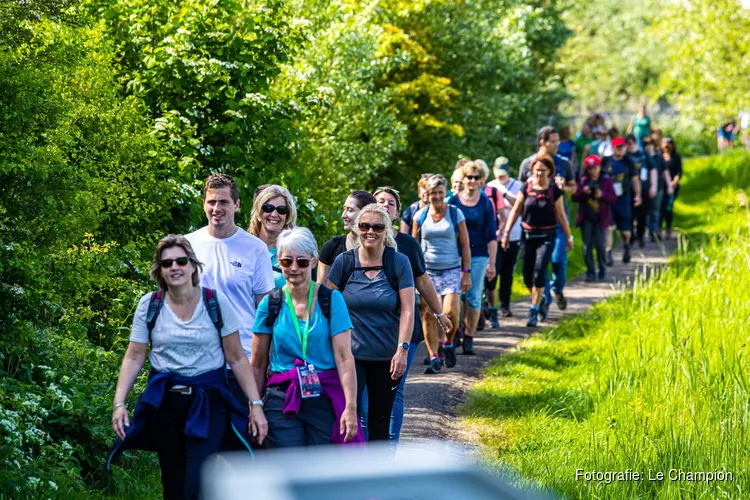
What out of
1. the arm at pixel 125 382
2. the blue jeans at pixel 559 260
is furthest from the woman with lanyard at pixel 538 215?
the arm at pixel 125 382

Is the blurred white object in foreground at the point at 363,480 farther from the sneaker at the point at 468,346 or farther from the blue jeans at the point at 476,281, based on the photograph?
the sneaker at the point at 468,346

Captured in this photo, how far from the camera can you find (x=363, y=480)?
291 cm

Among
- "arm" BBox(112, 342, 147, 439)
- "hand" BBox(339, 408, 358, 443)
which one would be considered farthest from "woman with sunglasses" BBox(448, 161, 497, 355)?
"arm" BBox(112, 342, 147, 439)

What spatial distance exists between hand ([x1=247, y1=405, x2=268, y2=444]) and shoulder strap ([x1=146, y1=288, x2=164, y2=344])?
23.3 inches

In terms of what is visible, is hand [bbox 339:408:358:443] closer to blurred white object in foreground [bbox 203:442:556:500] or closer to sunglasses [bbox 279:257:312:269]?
sunglasses [bbox 279:257:312:269]

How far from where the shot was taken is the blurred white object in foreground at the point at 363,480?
9.25 feet

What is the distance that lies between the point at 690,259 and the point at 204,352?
13236 millimetres

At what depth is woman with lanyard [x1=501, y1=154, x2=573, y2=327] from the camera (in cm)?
1353

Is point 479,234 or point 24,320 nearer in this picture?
point 24,320

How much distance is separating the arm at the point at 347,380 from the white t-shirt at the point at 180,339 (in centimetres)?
58

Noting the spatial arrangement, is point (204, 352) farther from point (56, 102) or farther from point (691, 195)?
point (691, 195)

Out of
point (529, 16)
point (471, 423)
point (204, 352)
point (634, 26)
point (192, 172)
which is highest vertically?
point (634, 26)

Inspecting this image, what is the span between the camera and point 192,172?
1113 cm

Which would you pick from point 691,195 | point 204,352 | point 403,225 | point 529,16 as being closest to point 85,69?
point 403,225
